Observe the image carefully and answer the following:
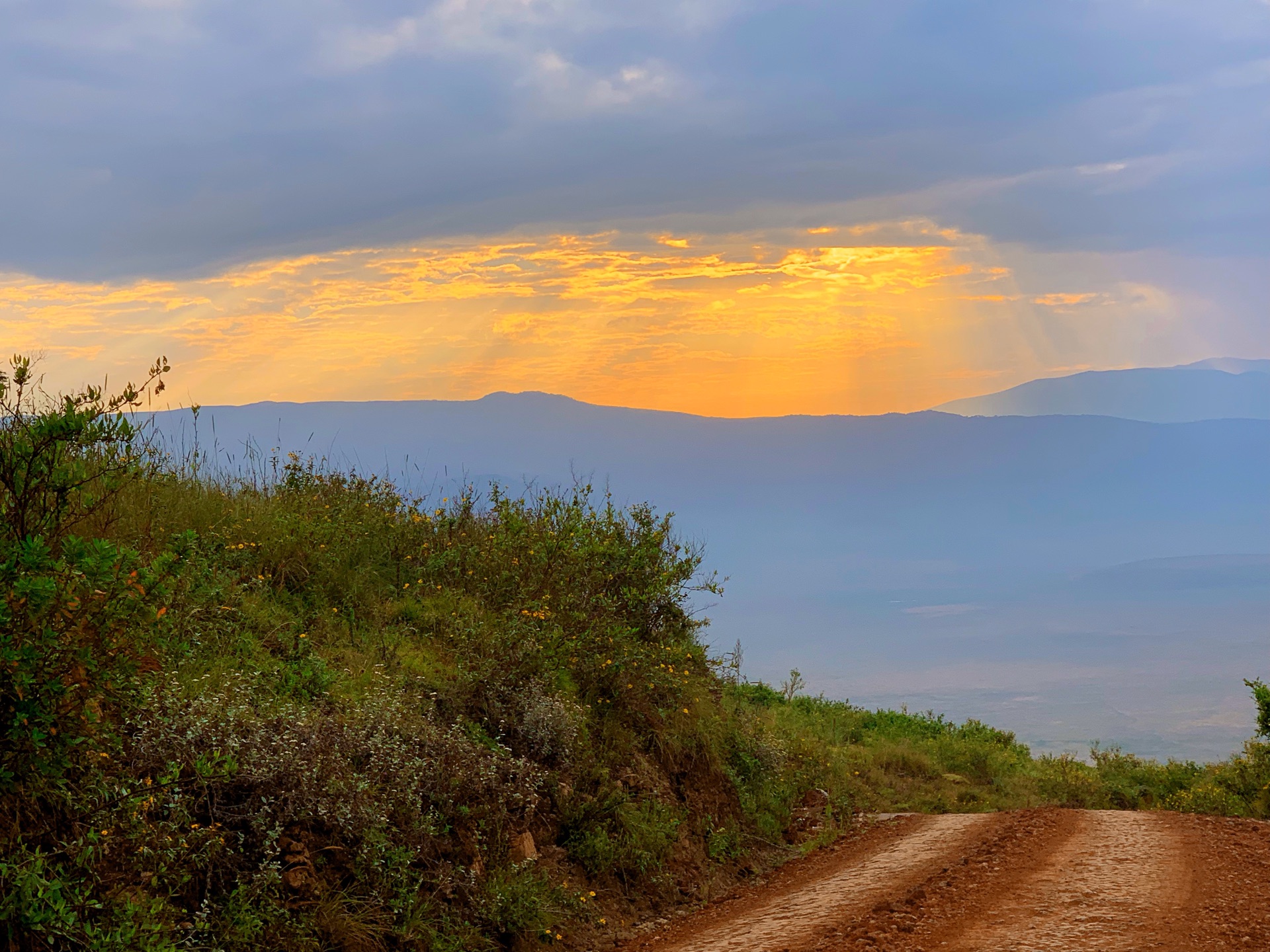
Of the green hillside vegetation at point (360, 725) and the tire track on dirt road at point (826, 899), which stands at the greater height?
the green hillside vegetation at point (360, 725)

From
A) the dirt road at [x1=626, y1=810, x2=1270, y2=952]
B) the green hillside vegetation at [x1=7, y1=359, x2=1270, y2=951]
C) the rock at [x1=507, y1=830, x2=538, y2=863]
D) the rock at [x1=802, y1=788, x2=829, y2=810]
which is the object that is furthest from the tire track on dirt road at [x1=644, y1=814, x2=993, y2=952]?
the rock at [x1=802, y1=788, x2=829, y2=810]

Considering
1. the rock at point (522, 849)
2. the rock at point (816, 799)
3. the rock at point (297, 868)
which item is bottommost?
the rock at point (816, 799)

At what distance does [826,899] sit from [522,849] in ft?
8.68

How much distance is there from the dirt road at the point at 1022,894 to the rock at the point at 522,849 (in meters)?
1.06

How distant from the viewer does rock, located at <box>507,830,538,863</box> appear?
783 cm

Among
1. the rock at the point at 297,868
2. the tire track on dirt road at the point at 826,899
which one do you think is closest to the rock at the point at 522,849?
the tire track on dirt road at the point at 826,899

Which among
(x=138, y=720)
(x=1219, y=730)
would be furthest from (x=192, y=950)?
(x=1219, y=730)

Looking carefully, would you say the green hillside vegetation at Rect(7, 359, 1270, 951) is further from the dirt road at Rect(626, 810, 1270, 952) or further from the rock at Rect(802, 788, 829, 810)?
the dirt road at Rect(626, 810, 1270, 952)

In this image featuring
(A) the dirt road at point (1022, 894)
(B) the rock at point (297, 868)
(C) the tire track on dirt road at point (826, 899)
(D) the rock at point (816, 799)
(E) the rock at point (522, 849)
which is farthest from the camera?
(D) the rock at point (816, 799)

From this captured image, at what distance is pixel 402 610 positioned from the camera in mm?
10523

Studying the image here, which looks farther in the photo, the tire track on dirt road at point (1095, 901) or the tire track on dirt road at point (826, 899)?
the tire track on dirt road at point (826, 899)

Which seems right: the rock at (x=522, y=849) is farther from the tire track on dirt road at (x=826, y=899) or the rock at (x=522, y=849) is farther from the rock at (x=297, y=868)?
the rock at (x=297, y=868)

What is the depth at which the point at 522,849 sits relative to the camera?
796 cm

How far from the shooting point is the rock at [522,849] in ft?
25.7
